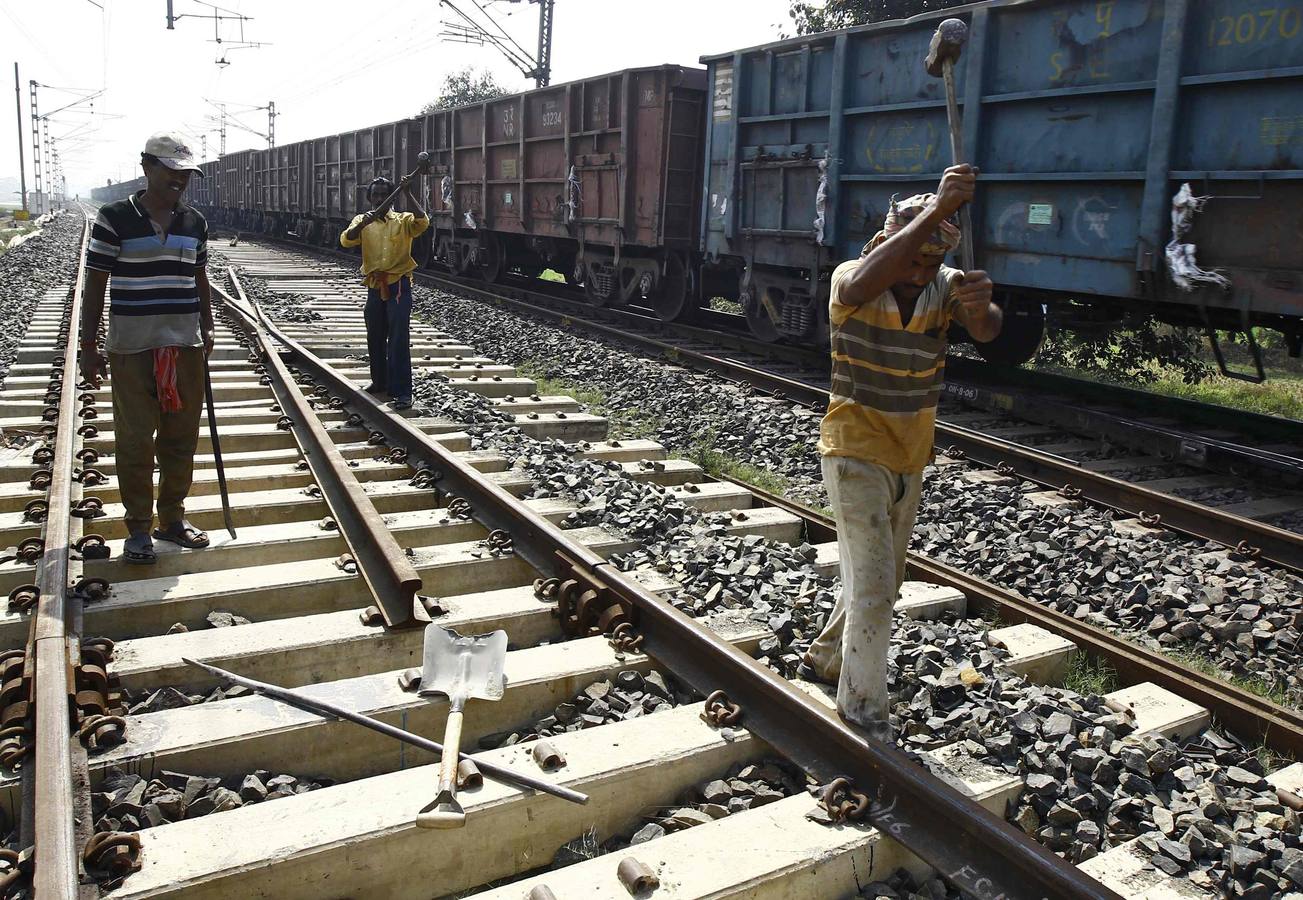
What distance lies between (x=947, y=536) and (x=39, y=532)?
14.9ft

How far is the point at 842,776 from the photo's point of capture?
2.79 meters

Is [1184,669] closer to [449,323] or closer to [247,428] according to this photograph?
[247,428]

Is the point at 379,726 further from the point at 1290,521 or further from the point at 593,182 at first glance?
the point at 593,182

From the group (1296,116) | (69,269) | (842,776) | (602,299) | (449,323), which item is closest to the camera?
(842,776)

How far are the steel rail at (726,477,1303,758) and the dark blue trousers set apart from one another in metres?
4.22

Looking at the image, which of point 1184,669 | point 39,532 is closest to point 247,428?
point 39,532

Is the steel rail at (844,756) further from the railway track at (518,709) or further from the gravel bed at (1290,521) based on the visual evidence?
the gravel bed at (1290,521)

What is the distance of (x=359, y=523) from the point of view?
15.1ft

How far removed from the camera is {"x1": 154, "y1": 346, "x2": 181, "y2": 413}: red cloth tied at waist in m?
4.32

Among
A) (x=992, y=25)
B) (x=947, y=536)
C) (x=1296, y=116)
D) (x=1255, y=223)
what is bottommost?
(x=947, y=536)

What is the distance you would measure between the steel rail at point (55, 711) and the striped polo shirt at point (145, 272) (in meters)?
0.86

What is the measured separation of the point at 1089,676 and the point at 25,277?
21.2 m

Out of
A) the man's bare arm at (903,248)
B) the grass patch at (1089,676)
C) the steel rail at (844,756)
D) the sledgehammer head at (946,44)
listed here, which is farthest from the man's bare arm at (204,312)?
the grass patch at (1089,676)

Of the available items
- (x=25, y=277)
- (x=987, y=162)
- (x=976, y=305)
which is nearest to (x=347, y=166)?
(x=25, y=277)
